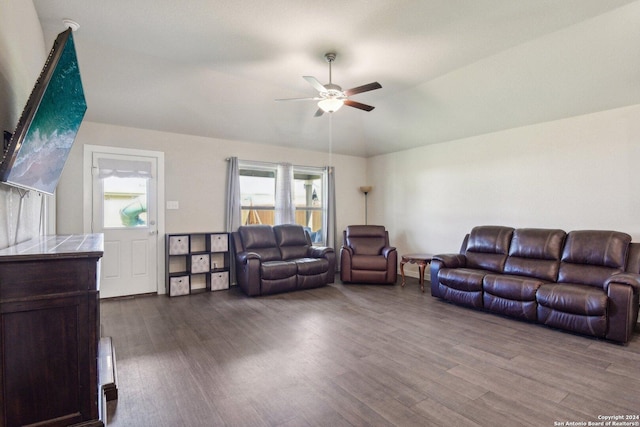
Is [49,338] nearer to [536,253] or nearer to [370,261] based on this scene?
[370,261]

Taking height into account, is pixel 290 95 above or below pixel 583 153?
above

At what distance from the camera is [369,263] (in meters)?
5.32

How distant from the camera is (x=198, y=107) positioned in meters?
4.61

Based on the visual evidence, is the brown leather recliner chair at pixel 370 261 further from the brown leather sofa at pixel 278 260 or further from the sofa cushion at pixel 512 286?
the sofa cushion at pixel 512 286

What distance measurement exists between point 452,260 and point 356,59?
2.92 m

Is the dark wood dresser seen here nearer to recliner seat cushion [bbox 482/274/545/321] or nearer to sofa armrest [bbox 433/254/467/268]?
recliner seat cushion [bbox 482/274/545/321]

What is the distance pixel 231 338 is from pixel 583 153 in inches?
186

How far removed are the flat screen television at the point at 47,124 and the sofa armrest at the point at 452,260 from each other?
4262mm

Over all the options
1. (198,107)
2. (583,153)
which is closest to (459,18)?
(583,153)

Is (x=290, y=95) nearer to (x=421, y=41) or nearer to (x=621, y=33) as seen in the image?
(x=421, y=41)

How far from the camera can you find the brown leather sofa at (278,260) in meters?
4.62

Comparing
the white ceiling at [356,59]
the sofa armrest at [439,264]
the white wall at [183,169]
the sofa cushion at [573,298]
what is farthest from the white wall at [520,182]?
the white wall at [183,169]

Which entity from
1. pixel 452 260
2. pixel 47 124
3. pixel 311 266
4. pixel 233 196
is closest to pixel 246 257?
pixel 311 266

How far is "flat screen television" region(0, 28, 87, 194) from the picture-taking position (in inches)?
59.2
